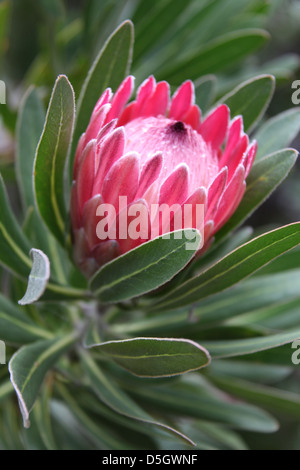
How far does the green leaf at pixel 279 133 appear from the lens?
1.19 meters

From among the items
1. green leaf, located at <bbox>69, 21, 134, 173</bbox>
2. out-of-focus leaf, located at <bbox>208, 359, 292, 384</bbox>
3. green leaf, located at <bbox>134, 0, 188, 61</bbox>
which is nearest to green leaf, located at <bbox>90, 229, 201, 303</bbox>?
green leaf, located at <bbox>69, 21, 134, 173</bbox>

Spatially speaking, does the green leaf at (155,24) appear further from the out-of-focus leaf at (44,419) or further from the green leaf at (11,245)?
the out-of-focus leaf at (44,419)

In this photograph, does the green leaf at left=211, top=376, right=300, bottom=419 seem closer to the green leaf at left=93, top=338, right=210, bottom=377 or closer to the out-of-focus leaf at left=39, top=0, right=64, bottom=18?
the green leaf at left=93, top=338, right=210, bottom=377

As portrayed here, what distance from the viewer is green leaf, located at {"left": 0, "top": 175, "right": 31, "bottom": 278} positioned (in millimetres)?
1079

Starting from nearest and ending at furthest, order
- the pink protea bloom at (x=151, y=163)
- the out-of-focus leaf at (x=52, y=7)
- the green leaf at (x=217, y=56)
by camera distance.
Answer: the pink protea bloom at (x=151, y=163)
the green leaf at (x=217, y=56)
the out-of-focus leaf at (x=52, y=7)

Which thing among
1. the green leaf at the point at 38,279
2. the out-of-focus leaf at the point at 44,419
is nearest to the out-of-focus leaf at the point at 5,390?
the out-of-focus leaf at the point at 44,419

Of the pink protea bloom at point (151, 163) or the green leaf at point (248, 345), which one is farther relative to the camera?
the green leaf at point (248, 345)

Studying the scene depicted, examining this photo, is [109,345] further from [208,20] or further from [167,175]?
[208,20]

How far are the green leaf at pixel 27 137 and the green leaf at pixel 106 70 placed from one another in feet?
0.62

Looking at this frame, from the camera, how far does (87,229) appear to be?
1021 millimetres

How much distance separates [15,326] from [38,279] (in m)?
0.39

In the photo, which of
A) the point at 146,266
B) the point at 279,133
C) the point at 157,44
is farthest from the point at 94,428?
the point at 157,44

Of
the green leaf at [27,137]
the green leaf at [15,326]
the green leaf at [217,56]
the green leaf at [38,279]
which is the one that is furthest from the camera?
the green leaf at [217,56]

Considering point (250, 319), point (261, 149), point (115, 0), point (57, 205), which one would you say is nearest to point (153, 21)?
point (115, 0)
